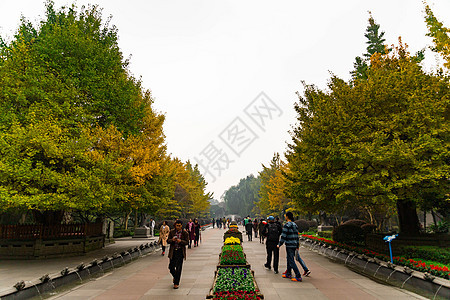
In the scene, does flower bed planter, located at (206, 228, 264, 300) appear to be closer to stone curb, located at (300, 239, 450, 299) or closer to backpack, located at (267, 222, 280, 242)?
backpack, located at (267, 222, 280, 242)

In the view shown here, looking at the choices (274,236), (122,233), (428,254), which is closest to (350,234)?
(428,254)

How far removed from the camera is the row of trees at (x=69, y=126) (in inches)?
430

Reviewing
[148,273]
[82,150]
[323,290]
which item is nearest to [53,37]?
[82,150]

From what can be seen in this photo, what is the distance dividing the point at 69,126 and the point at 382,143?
14.1 m

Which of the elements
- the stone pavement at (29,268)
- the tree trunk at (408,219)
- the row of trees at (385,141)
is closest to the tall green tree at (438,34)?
the row of trees at (385,141)

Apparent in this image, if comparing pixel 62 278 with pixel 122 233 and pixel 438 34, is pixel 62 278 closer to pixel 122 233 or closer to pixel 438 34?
pixel 438 34

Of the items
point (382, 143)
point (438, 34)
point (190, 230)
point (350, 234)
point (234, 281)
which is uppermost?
point (438, 34)

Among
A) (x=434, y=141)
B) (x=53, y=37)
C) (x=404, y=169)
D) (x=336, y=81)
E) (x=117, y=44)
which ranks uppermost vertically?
(x=117, y=44)

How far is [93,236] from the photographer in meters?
16.0

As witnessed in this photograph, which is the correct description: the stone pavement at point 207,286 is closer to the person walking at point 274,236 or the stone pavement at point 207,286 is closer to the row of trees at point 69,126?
the person walking at point 274,236

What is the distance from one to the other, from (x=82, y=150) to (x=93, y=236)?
6601mm

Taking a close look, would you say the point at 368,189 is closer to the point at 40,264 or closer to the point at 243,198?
the point at 40,264

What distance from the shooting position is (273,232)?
32.8 ft

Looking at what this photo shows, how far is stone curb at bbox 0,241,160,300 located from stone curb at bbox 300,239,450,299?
976cm
